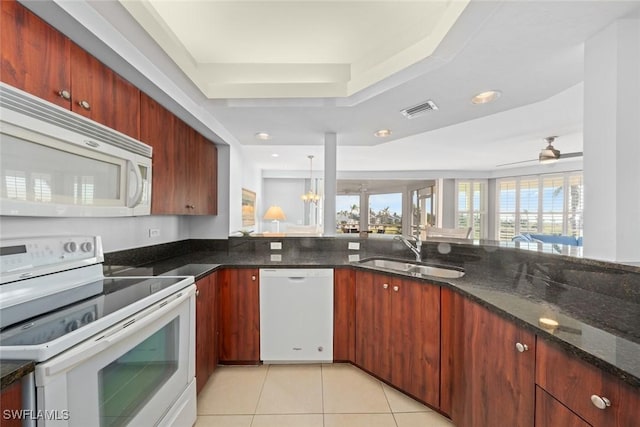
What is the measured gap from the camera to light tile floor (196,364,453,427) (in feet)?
5.36

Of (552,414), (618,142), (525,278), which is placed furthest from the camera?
(525,278)

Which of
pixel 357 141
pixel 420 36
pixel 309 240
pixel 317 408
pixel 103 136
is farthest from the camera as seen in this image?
pixel 357 141

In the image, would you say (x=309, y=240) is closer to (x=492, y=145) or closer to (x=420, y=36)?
(x=420, y=36)

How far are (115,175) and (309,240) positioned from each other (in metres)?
1.81

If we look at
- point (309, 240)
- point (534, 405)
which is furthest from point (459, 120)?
point (534, 405)

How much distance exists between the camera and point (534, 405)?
100 centimetres

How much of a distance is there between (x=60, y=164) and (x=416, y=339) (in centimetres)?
211

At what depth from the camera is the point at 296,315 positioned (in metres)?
2.17

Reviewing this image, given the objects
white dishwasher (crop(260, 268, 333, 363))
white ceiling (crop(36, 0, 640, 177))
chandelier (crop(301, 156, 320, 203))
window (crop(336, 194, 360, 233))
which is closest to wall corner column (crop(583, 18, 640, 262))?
white ceiling (crop(36, 0, 640, 177))

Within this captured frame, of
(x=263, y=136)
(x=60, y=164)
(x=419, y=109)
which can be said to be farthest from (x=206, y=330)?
(x=419, y=109)

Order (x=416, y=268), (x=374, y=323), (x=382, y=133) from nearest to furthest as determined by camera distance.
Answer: (x=374, y=323)
(x=416, y=268)
(x=382, y=133)

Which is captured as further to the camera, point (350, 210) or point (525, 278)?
point (350, 210)

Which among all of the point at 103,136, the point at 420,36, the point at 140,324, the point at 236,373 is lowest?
the point at 236,373

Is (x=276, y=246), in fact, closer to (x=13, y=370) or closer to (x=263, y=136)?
(x=263, y=136)
